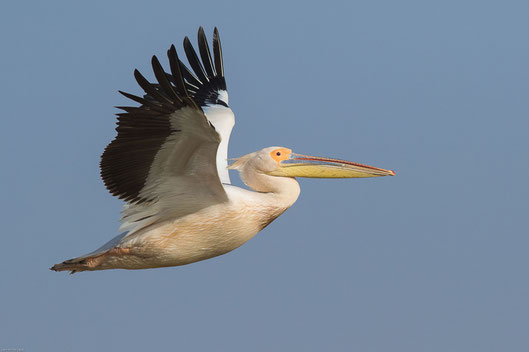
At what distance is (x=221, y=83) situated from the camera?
11.4 meters

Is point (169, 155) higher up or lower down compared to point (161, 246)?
higher up

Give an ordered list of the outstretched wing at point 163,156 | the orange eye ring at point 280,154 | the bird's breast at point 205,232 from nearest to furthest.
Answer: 1. the outstretched wing at point 163,156
2. the bird's breast at point 205,232
3. the orange eye ring at point 280,154

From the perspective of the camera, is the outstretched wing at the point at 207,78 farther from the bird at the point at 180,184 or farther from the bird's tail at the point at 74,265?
the bird's tail at the point at 74,265

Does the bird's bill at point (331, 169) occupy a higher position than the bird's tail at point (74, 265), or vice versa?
the bird's bill at point (331, 169)

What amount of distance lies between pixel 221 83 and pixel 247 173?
3.04m

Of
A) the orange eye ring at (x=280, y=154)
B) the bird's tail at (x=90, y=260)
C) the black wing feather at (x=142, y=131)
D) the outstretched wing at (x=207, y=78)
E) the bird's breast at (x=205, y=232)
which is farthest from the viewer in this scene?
the outstretched wing at (x=207, y=78)

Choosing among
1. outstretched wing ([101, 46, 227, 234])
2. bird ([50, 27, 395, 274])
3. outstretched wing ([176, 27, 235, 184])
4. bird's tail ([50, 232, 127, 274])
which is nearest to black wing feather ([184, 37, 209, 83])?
outstretched wing ([176, 27, 235, 184])

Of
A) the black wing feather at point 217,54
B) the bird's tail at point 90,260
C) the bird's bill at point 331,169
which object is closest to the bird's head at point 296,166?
the bird's bill at point 331,169

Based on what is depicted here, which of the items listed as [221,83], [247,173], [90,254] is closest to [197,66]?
[221,83]

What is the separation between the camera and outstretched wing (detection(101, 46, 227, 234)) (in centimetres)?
712

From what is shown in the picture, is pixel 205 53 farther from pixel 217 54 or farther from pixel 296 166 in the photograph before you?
pixel 296 166

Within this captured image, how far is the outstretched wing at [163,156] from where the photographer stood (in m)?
7.12

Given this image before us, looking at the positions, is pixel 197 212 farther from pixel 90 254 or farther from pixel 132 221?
pixel 90 254

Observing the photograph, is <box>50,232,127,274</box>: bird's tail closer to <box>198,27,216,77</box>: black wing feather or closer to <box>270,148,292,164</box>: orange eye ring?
<box>270,148,292,164</box>: orange eye ring
